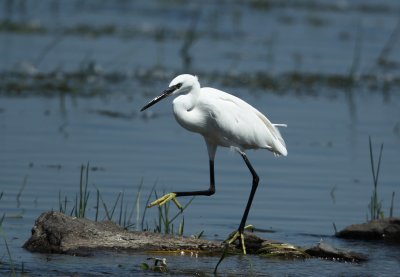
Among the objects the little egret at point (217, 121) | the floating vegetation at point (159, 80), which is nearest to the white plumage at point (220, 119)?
the little egret at point (217, 121)

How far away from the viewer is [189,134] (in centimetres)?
1254

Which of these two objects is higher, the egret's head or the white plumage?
the egret's head

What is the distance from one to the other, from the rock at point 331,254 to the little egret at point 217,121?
0.52m

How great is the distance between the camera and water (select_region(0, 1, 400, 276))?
830cm

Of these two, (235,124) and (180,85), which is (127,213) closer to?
(235,124)

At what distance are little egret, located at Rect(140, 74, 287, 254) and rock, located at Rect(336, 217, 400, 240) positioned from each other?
85 centimetres

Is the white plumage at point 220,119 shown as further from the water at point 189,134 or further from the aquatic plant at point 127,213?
the water at point 189,134

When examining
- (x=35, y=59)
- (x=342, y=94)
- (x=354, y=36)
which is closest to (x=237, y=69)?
(x=342, y=94)

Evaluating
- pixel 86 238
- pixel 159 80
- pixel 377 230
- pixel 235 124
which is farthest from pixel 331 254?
pixel 159 80

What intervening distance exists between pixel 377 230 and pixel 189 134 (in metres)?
4.65

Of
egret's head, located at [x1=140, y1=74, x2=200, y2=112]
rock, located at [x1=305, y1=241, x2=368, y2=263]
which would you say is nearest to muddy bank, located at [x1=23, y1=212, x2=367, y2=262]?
rock, located at [x1=305, y1=241, x2=368, y2=263]

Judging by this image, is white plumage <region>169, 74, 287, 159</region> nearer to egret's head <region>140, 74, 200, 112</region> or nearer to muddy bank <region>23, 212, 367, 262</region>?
egret's head <region>140, 74, 200, 112</region>

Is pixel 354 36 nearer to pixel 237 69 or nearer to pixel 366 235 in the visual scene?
pixel 237 69

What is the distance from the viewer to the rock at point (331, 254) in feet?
24.3
